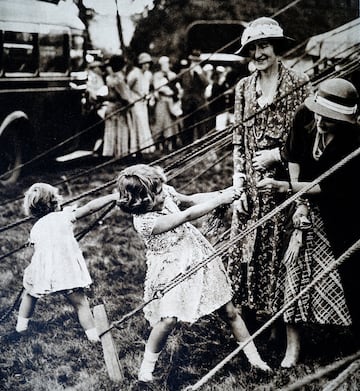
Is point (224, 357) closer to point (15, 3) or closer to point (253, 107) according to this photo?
point (253, 107)

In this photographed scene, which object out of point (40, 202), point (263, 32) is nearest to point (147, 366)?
point (40, 202)

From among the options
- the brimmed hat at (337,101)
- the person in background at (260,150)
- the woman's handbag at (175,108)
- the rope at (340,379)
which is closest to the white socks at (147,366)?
the person in background at (260,150)

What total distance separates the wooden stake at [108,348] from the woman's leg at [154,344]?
0.09 metres

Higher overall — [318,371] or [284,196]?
[284,196]

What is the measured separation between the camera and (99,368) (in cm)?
200

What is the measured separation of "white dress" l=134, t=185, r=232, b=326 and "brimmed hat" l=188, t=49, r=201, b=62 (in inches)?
22.7

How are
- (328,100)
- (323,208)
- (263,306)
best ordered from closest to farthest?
1. (328,100)
2. (323,208)
3. (263,306)

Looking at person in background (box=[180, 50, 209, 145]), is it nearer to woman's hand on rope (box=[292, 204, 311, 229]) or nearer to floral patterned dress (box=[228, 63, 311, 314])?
floral patterned dress (box=[228, 63, 311, 314])

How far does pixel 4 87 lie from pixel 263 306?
1.45m

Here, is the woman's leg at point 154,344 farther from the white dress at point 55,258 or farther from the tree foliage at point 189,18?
the tree foliage at point 189,18

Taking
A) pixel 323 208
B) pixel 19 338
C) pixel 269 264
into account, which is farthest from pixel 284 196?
pixel 19 338

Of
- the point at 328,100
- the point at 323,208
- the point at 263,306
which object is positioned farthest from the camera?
the point at 263,306

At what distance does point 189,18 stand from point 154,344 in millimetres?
1354

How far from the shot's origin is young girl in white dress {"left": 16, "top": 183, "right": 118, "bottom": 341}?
2.02 meters
